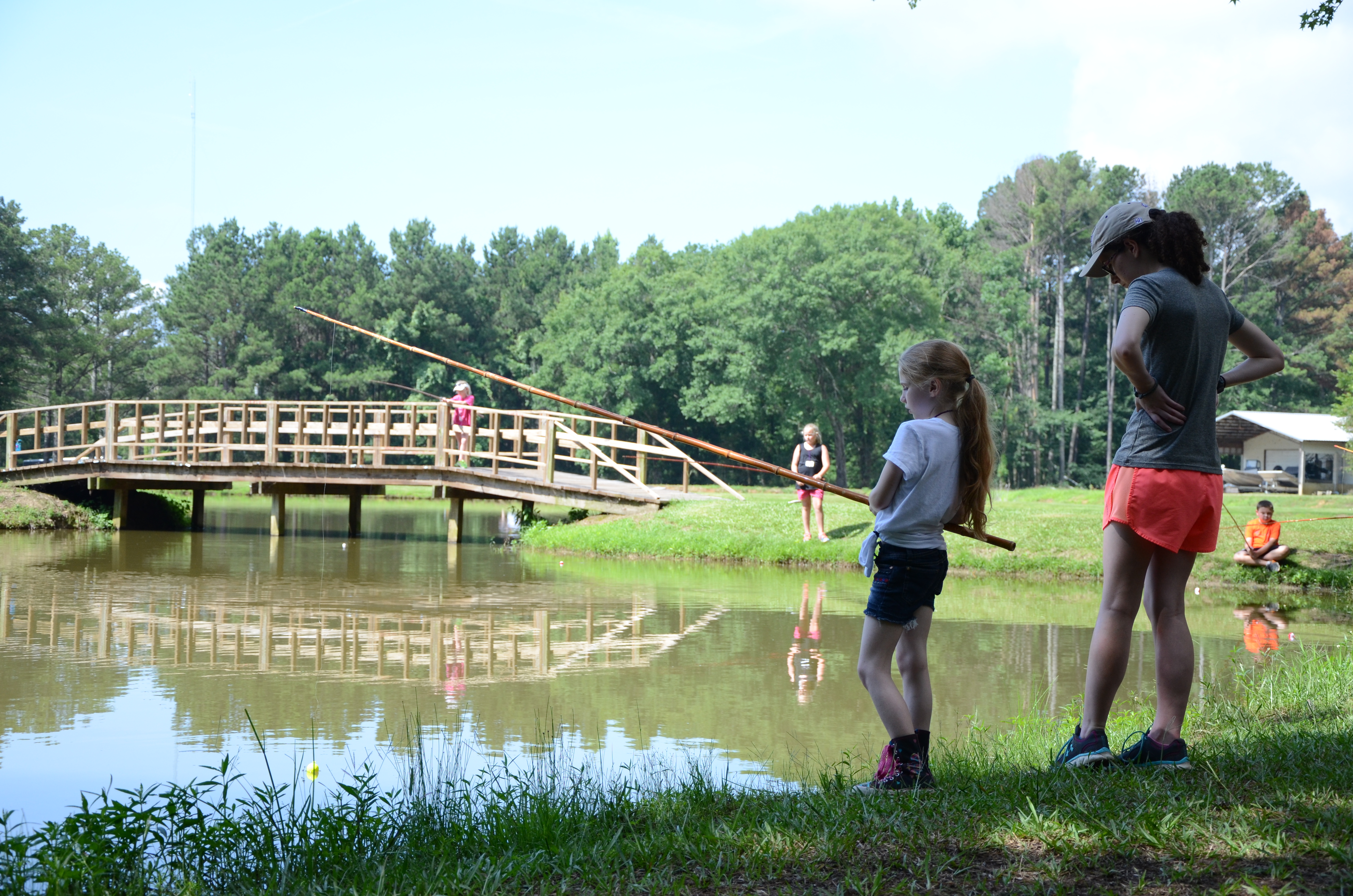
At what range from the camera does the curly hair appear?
13.5 feet

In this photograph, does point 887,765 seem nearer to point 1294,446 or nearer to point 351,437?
point 351,437

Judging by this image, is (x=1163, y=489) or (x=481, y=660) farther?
(x=481, y=660)

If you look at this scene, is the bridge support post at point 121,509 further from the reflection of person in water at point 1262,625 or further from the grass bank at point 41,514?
the reflection of person in water at point 1262,625

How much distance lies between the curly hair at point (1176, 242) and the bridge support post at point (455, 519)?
53.6 feet

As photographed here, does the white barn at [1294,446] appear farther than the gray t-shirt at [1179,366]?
Yes

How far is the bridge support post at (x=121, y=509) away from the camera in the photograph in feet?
73.6

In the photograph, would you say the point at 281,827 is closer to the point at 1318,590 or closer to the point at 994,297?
the point at 1318,590

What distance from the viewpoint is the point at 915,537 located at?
407 cm

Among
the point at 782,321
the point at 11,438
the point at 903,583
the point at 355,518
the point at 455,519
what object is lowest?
the point at 355,518

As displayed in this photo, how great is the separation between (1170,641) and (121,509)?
2243cm

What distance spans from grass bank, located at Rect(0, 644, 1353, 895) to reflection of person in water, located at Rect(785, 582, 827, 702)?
2.96 m

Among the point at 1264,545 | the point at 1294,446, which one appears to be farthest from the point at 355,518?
the point at 1294,446

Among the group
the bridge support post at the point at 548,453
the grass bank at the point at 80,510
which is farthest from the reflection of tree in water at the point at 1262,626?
the grass bank at the point at 80,510

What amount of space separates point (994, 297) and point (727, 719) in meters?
47.0
